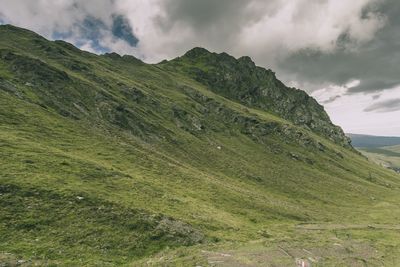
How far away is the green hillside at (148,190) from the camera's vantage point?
36562 millimetres

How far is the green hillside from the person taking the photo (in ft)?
120

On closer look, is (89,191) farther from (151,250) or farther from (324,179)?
(324,179)

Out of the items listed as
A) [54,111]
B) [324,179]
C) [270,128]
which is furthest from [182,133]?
[270,128]

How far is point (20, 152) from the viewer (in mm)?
55031

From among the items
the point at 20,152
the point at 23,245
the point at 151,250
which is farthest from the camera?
the point at 20,152

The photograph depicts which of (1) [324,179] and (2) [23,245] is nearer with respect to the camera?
(2) [23,245]

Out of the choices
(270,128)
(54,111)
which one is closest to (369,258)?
(54,111)

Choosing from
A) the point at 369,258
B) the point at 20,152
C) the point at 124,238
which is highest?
the point at 20,152

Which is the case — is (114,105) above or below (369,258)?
above

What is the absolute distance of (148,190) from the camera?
5762cm

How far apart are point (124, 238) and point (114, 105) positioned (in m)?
84.7

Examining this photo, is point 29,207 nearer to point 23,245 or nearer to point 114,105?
point 23,245

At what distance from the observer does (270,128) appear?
196 meters

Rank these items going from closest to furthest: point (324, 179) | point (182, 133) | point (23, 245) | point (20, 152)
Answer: point (23, 245) → point (20, 152) → point (182, 133) → point (324, 179)
